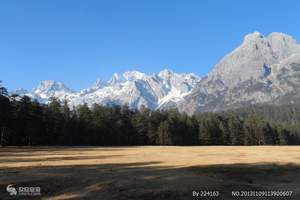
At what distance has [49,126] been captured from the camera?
133250mm

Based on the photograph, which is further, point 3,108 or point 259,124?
point 259,124

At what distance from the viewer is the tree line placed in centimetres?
11685

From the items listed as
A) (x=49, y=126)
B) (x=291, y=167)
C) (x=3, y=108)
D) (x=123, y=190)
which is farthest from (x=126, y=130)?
(x=123, y=190)

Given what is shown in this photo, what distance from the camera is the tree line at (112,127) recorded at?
11685 centimetres

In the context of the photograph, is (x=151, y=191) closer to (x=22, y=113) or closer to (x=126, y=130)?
(x=22, y=113)

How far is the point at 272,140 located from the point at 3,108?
120954 millimetres
